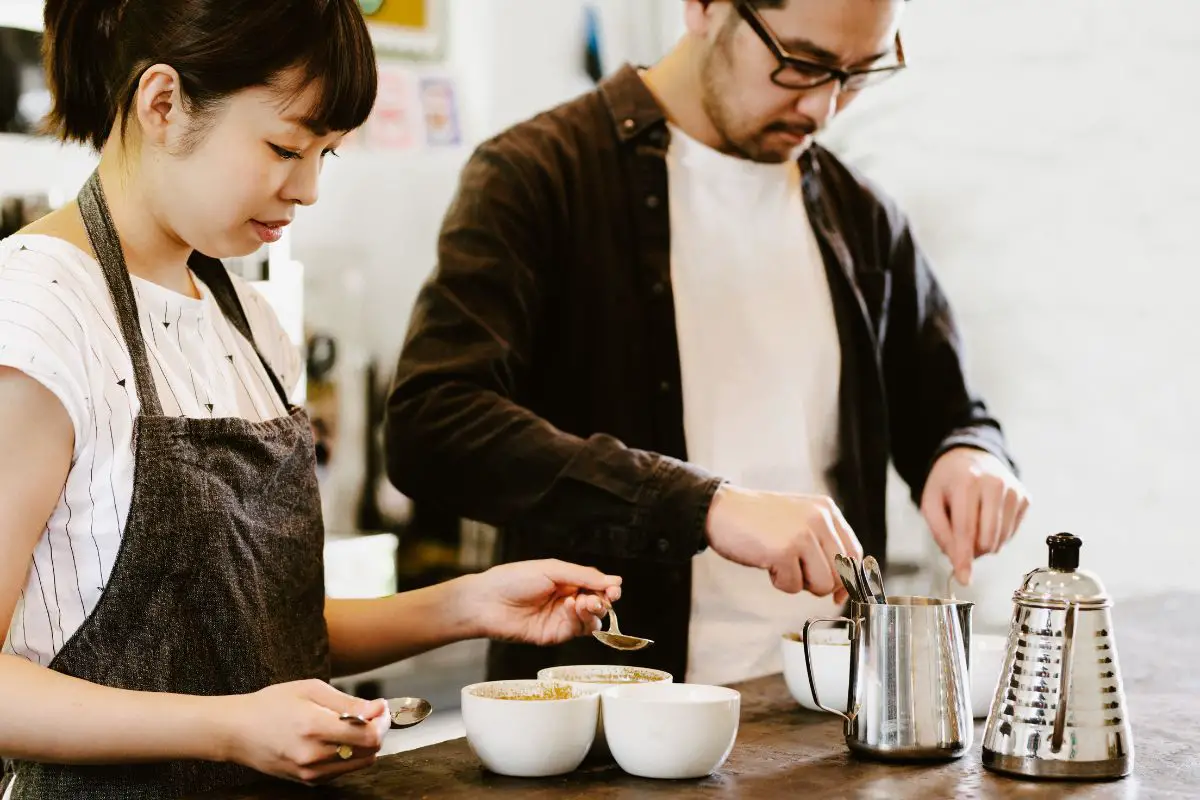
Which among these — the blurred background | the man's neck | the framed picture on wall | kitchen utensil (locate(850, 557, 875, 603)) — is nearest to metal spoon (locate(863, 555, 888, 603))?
kitchen utensil (locate(850, 557, 875, 603))

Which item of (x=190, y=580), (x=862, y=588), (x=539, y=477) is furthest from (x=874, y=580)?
(x=190, y=580)

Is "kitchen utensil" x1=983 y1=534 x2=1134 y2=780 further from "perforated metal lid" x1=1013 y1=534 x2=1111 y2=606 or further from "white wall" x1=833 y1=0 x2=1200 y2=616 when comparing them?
"white wall" x1=833 y1=0 x2=1200 y2=616

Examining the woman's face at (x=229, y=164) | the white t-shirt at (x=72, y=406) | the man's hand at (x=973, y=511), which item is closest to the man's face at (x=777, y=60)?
the man's hand at (x=973, y=511)

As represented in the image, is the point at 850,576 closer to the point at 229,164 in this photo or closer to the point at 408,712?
the point at 408,712

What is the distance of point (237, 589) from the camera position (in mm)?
1304

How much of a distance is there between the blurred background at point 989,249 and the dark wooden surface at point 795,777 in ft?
5.11

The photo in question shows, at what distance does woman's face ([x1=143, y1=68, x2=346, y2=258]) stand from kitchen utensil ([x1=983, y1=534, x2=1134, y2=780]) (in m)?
0.86

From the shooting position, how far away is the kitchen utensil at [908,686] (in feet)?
4.21

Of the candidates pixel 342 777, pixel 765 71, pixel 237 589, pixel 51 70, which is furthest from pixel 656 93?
pixel 342 777

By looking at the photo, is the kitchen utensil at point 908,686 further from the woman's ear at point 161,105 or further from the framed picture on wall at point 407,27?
the framed picture on wall at point 407,27

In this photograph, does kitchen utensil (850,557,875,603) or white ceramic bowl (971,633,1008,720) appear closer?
kitchen utensil (850,557,875,603)

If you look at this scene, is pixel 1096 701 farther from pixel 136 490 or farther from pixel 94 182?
pixel 94 182

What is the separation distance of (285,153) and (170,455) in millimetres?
321

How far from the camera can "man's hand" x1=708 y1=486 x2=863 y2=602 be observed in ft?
4.90
